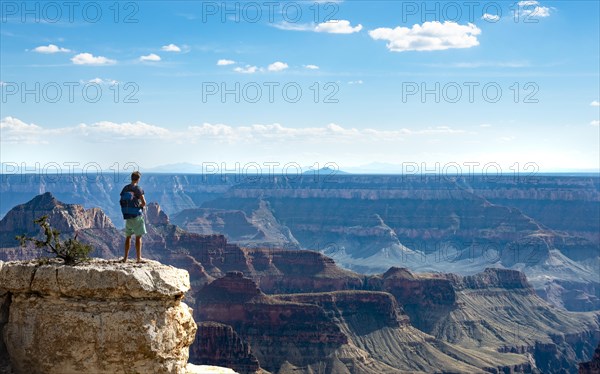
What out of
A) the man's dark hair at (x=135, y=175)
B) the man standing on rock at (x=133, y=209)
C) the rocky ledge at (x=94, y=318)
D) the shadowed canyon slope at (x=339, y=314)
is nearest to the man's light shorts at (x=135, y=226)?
the man standing on rock at (x=133, y=209)

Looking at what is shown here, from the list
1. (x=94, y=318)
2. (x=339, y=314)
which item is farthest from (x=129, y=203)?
(x=339, y=314)

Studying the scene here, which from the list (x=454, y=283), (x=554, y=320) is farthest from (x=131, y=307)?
(x=554, y=320)

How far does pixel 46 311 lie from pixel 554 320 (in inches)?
6969

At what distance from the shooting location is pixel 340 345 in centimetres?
12531

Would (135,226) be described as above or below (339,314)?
above

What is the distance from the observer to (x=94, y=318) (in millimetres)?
18141

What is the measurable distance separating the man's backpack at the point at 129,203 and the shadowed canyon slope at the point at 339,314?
3248 inches

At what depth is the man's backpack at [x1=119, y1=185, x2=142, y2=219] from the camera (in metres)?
20.4

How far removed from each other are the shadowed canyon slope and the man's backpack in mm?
82501

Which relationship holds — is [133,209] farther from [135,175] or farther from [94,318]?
[94,318]

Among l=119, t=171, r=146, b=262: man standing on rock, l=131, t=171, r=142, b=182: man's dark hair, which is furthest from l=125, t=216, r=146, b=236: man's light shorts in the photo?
l=131, t=171, r=142, b=182: man's dark hair

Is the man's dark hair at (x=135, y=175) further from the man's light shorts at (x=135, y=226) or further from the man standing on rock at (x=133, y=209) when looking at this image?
the man's light shorts at (x=135, y=226)

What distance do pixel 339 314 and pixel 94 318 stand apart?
124 m

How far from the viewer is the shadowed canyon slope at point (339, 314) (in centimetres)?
12344
